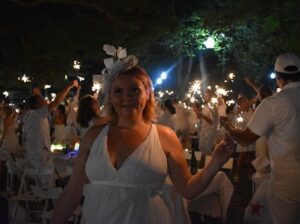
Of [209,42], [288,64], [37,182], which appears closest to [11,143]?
[37,182]

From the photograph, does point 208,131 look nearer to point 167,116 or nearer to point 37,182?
point 167,116

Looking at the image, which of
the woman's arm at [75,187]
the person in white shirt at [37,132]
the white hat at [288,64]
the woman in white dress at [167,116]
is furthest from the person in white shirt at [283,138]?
the woman in white dress at [167,116]

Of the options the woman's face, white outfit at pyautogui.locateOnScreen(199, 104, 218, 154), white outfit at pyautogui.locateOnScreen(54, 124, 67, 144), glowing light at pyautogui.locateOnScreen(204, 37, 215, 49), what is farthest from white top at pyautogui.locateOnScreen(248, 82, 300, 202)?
glowing light at pyautogui.locateOnScreen(204, 37, 215, 49)

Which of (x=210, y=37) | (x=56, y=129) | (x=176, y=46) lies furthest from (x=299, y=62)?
(x=176, y=46)

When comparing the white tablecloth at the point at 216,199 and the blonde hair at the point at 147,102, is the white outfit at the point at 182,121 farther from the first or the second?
the blonde hair at the point at 147,102

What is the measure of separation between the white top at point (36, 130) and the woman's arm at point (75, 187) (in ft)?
19.4

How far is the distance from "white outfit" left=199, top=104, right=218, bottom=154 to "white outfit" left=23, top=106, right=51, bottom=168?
5.67m

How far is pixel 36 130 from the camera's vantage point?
8.86m

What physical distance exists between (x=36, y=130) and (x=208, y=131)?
6.36m

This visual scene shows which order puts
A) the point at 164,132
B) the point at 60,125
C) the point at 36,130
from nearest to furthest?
the point at 164,132, the point at 36,130, the point at 60,125

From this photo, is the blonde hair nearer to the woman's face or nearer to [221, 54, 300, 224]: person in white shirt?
the woman's face

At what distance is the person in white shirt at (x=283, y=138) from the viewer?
4.50m

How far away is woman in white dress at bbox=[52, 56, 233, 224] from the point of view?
2.86 metres

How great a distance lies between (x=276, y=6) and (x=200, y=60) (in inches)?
960
